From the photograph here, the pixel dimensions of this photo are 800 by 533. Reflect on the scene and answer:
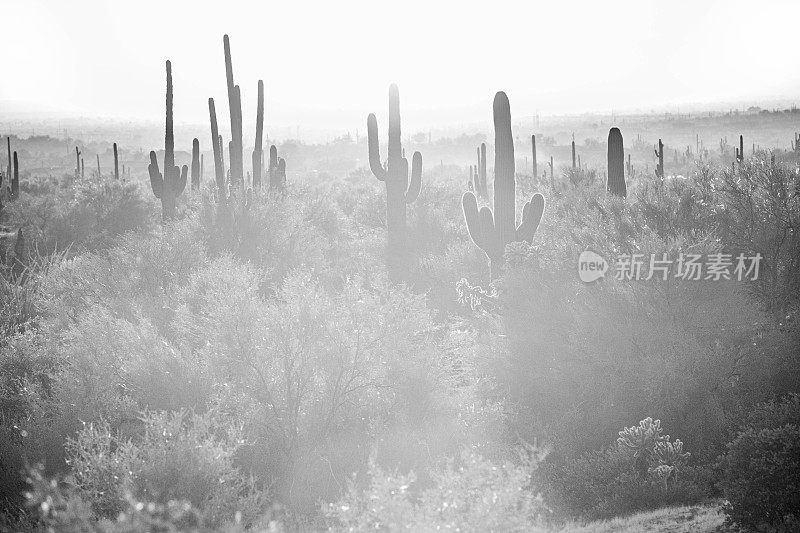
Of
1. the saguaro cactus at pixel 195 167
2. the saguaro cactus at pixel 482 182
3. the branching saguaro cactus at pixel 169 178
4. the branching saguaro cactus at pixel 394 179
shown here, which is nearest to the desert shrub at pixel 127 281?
the branching saguaro cactus at pixel 394 179

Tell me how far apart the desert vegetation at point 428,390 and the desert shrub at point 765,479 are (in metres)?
0.02

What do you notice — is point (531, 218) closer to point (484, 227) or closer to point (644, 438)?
point (484, 227)

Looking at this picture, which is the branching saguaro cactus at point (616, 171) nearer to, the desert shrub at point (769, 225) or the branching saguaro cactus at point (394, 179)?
the desert shrub at point (769, 225)

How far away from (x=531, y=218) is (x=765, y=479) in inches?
388

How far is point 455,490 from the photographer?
23.5 feet

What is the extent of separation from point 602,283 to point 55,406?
27.7 ft

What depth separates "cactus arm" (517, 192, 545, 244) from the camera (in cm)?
1644

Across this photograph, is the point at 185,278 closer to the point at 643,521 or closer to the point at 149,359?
the point at 149,359

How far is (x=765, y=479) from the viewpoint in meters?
7.14

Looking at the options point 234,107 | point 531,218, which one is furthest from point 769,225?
point 234,107

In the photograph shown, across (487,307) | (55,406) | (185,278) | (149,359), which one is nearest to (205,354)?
(149,359)

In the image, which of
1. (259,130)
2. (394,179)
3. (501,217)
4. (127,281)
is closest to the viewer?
(127,281)

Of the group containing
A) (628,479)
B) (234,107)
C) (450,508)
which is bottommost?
(628,479)

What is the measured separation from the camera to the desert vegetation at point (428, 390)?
7.54 m
